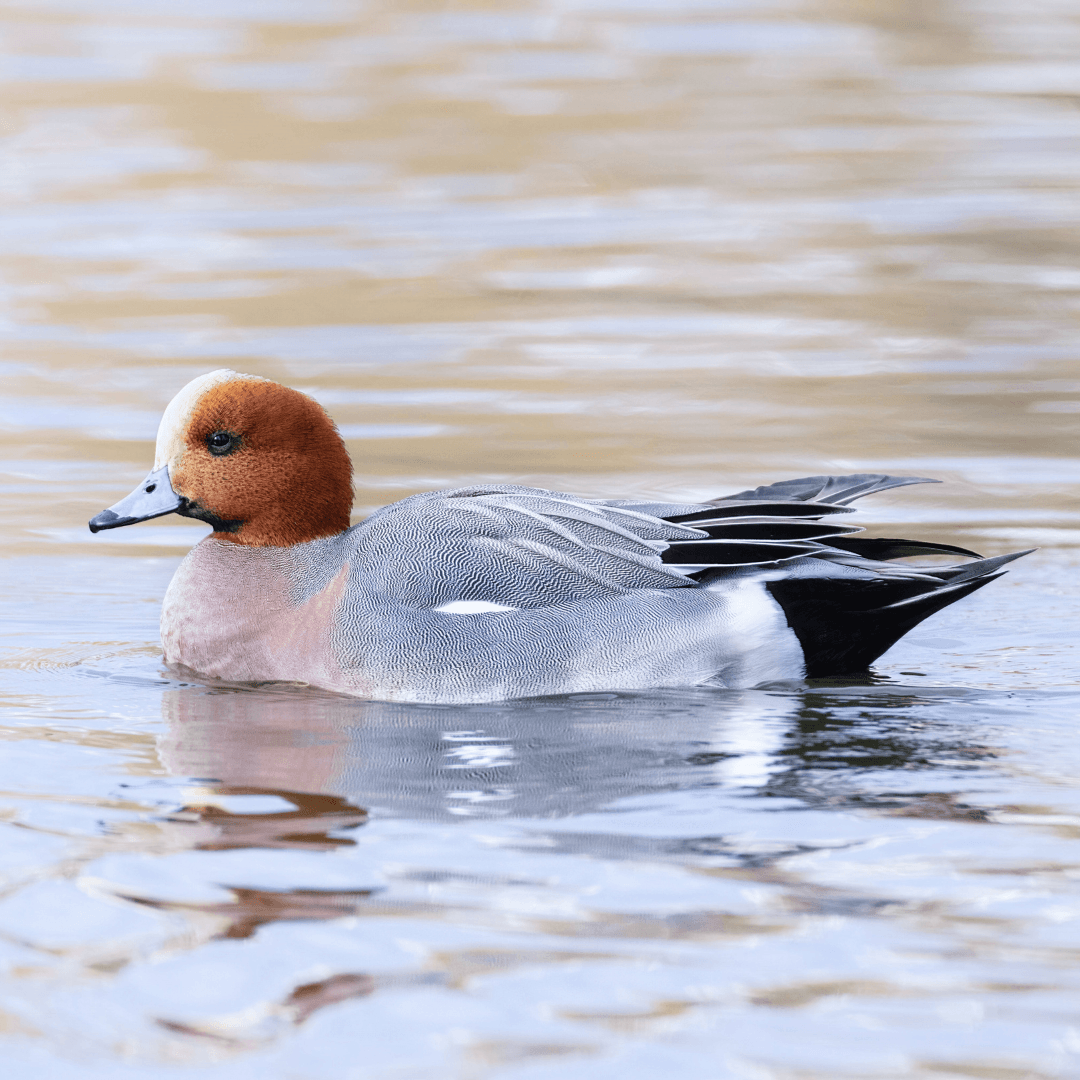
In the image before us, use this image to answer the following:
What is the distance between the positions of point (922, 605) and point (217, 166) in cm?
1009

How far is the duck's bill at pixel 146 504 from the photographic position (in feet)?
19.8

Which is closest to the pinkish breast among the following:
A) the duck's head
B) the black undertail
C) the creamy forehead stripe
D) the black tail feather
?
the duck's head

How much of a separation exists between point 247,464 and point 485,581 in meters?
0.91

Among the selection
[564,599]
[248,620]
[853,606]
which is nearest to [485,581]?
[564,599]

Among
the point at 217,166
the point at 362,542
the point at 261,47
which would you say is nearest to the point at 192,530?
the point at 362,542

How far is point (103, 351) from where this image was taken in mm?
10656

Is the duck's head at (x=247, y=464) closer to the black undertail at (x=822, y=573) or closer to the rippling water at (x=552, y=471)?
the rippling water at (x=552, y=471)

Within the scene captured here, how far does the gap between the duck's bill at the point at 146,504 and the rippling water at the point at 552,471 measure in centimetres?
56

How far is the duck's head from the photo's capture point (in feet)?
19.9

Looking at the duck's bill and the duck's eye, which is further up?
the duck's eye

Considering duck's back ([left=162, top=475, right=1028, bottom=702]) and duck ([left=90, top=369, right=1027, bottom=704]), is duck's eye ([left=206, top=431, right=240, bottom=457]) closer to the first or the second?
duck ([left=90, top=369, right=1027, bottom=704])

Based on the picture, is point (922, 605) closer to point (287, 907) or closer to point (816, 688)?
point (816, 688)

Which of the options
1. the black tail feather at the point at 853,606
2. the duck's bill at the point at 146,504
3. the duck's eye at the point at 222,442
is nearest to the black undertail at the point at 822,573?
the black tail feather at the point at 853,606

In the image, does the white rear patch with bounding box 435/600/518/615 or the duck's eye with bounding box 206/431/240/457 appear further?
the duck's eye with bounding box 206/431/240/457
